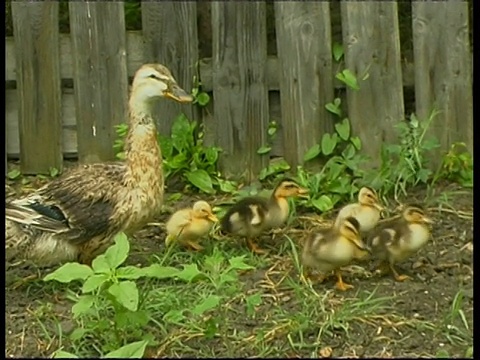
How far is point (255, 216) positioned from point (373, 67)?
4.94ft

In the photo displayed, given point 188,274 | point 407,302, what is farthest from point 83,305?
point 407,302

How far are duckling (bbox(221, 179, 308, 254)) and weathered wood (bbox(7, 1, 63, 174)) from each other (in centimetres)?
159

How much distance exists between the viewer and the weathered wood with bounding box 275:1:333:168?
651 centimetres

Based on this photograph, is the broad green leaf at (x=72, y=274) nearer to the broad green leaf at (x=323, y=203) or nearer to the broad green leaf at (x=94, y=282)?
the broad green leaf at (x=94, y=282)

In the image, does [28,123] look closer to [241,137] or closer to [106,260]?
[241,137]

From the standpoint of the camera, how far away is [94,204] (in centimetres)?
528

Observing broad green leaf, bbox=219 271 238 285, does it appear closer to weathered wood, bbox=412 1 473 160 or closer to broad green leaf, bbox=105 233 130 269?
broad green leaf, bbox=105 233 130 269

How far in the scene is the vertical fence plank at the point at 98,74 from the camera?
6.53m

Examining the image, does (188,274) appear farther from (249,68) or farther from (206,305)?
(249,68)

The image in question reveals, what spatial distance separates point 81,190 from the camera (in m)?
5.31

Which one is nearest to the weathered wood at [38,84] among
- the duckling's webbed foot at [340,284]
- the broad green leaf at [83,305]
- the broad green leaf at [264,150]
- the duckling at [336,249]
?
the broad green leaf at [264,150]

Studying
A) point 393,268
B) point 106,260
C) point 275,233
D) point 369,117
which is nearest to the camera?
point 106,260

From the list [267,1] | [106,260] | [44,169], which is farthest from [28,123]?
[106,260]

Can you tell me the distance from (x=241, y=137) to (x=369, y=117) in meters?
0.77
